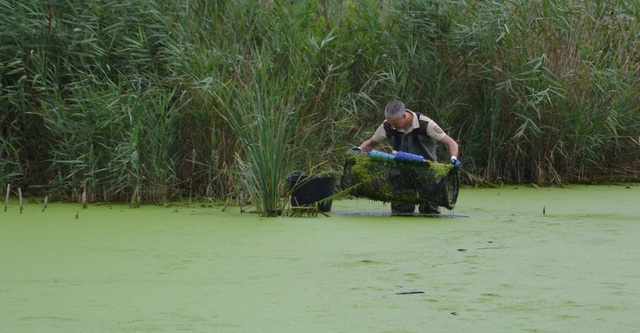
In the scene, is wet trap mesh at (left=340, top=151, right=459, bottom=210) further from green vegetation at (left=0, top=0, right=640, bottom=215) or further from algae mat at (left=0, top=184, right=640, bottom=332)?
green vegetation at (left=0, top=0, right=640, bottom=215)

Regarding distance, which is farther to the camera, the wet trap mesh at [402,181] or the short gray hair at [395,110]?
the short gray hair at [395,110]

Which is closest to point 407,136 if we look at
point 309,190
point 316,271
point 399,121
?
point 399,121

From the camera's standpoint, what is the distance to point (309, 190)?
6.64 metres

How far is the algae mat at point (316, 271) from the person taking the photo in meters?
3.40

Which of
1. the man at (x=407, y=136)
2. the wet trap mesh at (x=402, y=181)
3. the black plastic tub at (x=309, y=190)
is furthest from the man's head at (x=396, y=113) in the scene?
the black plastic tub at (x=309, y=190)

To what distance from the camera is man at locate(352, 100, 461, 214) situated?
662 centimetres

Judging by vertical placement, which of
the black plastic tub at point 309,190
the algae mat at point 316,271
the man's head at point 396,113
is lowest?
the algae mat at point 316,271

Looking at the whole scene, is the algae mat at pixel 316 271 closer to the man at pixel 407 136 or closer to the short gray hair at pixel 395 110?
the man at pixel 407 136

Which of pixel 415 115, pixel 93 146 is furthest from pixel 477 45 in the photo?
pixel 93 146

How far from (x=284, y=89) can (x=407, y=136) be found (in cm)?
116

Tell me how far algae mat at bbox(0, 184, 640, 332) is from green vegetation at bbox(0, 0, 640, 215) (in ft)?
1.49

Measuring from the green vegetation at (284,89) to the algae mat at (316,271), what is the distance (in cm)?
45

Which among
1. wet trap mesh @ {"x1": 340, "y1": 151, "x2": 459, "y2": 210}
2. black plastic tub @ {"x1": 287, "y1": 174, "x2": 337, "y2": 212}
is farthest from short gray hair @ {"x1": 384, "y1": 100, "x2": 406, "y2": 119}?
black plastic tub @ {"x1": 287, "y1": 174, "x2": 337, "y2": 212}

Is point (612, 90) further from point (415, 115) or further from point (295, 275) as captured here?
point (295, 275)
